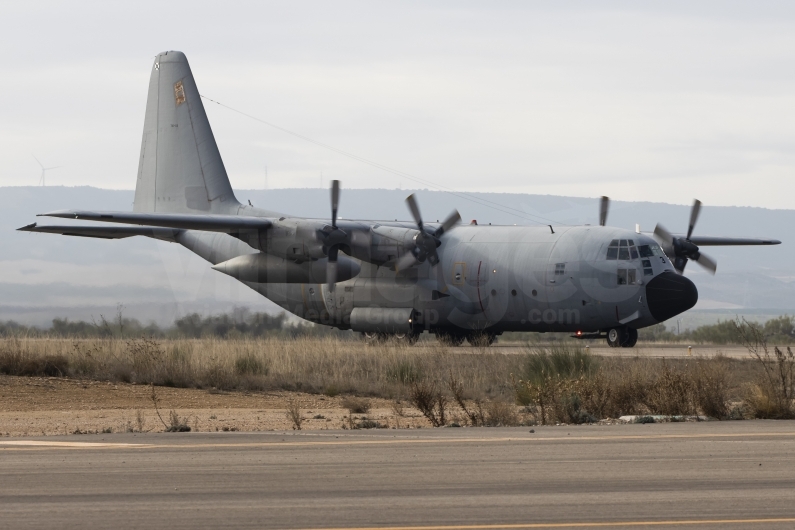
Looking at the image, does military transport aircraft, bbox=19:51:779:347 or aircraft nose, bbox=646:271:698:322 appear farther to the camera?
military transport aircraft, bbox=19:51:779:347

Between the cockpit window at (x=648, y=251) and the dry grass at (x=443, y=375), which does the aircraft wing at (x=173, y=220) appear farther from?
the cockpit window at (x=648, y=251)

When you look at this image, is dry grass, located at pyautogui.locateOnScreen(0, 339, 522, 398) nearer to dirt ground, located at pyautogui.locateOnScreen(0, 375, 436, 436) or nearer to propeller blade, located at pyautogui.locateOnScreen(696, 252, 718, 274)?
dirt ground, located at pyautogui.locateOnScreen(0, 375, 436, 436)

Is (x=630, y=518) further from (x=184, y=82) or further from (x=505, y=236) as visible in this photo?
(x=184, y=82)

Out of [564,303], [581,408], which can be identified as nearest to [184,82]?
[564,303]

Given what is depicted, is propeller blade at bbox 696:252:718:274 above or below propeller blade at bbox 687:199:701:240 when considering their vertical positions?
below

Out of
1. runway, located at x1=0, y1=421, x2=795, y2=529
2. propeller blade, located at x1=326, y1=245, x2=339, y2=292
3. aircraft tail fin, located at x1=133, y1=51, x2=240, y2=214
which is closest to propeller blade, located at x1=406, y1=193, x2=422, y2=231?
propeller blade, located at x1=326, y1=245, x2=339, y2=292

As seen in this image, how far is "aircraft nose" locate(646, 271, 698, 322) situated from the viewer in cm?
3253

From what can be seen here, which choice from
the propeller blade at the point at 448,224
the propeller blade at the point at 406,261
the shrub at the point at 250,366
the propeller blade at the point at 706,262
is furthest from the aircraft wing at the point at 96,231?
the propeller blade at the point at 706,262

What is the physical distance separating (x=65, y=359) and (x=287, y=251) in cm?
912

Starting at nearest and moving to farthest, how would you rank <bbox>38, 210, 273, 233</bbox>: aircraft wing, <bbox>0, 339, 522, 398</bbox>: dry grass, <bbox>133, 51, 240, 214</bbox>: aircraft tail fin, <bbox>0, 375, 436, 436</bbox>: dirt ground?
<bbox>0, 375, 436, 436</bbox>: dirt ground, <bbox>0, 339, 522, 398</bbox>: dry grass, <bbox>38, 210, 273, 233</bbox>: aircraft wing, <bbox>133, 51, 240, 214</bbox>: aircraft tail fin

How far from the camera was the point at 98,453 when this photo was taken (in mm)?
12008

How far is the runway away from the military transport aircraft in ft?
62.9

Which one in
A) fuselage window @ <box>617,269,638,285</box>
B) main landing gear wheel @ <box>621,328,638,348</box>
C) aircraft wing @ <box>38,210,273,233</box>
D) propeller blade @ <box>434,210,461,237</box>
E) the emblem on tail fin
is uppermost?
the emblem on tail fin

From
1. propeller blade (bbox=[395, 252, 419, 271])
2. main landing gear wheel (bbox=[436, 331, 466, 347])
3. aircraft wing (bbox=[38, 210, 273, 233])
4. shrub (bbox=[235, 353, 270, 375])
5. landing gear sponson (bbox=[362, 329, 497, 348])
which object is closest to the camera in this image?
shrub (bbox=[235, 353, 270, 375])
